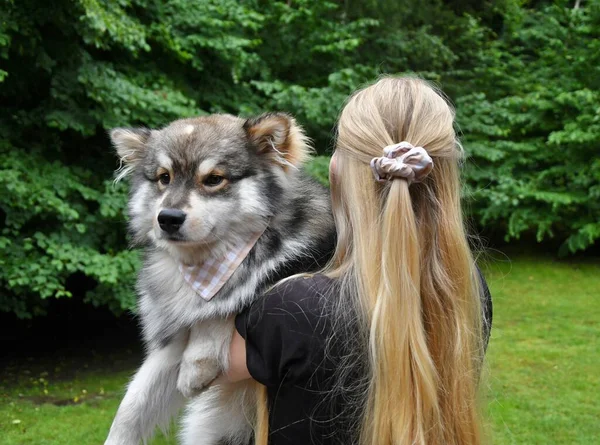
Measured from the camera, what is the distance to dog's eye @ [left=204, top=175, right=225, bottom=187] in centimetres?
248

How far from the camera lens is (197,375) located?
2.28 meters

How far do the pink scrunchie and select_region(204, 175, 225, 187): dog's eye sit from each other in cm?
81

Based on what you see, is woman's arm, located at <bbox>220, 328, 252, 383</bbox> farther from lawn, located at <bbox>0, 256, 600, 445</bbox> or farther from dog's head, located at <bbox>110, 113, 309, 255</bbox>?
lawn, located at <bbox>0, 256, 600, 445</bbox>

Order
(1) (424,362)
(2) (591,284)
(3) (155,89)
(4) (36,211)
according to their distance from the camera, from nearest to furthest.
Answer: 1. (1) (424,362)
2. (4) (36,211)
3. (3) (155,89)
4. (2) (591,284)

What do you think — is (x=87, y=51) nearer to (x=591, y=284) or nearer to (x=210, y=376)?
(x=210, y=376)

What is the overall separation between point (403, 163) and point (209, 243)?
0.91 metres

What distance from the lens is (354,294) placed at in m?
1.86

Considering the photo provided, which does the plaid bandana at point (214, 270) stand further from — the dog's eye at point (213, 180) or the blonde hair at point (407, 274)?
the blonde hair at point (407, 274)

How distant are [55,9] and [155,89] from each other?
112cm

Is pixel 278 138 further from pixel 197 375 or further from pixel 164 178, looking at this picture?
pixel 197 375

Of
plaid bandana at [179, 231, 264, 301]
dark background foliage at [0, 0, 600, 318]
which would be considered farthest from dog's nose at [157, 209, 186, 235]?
dark background foliage at [0, 0, 600, 318]

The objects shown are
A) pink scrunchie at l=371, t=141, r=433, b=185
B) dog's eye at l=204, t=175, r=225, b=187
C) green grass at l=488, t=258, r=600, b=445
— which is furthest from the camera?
green grass at l=488, t=258, r=600, b=445

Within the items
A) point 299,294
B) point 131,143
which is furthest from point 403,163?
point 131,143

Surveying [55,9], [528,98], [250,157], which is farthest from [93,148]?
[528,98]
